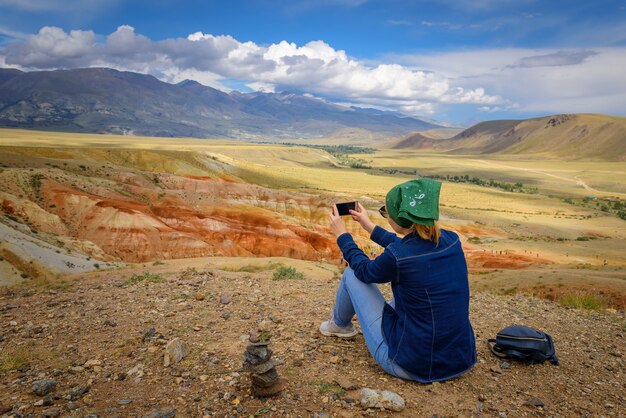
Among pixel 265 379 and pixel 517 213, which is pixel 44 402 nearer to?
pixel 265 379

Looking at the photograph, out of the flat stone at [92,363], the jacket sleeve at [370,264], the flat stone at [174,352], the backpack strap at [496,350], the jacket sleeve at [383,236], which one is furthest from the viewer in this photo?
the backpack strap at [496,350]

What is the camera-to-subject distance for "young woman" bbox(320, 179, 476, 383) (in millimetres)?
4145

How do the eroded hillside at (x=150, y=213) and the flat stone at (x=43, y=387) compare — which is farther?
the eroded hillside at (x=150, y=213)

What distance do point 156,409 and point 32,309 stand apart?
5.30 m

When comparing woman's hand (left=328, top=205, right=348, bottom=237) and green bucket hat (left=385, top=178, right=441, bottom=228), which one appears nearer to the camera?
green bucket hat (left=385, top=178, right=441, bottom=228)

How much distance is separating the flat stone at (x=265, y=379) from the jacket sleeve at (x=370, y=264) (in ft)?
4.87

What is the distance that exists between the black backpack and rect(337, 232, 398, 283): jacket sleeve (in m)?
2.44

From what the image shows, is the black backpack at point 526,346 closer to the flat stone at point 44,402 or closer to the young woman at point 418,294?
the young woman at point 418,294

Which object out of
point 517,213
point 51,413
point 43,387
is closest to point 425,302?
point 51,413

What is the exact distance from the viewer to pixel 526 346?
548 cm

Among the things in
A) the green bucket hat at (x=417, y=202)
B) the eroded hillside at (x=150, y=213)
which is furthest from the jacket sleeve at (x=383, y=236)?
the eroded hillside at (x=150, y=213)

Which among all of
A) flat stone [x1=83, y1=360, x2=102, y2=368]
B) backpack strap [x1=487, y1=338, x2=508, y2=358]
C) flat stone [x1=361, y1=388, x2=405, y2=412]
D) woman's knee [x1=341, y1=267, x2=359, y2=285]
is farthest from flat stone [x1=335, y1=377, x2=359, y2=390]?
flat stone [x1=83, y1=360, x2=102, y2=368]

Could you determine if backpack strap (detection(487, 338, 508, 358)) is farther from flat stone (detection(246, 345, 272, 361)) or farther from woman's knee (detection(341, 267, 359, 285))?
flat stone (detection(246, 345, 272, 361))

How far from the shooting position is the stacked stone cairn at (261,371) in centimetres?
450
